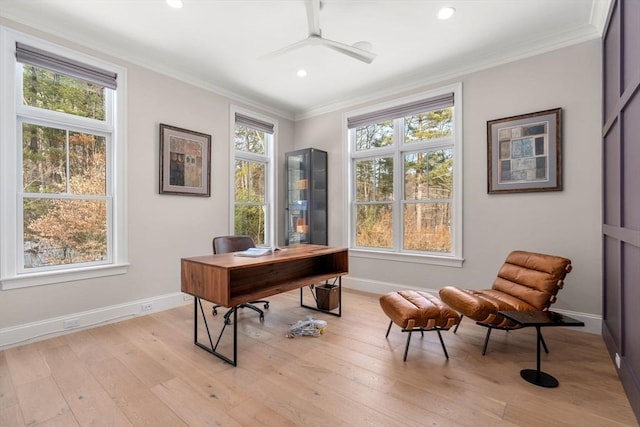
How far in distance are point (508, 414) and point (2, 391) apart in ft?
10.3

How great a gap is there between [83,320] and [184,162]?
1962mm

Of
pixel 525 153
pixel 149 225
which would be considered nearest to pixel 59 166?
pixel 149 225

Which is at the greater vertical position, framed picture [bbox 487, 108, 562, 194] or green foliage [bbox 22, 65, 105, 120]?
green foliage [bbox 22, 65, 105, 120]

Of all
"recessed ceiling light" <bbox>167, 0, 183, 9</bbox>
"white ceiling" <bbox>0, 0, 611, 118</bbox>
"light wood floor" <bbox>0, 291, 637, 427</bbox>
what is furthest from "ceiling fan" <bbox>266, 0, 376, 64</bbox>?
"light wood floor" <bbox>0, 291, 637, 427</bbox>

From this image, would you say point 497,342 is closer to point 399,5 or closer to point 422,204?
point 422,204

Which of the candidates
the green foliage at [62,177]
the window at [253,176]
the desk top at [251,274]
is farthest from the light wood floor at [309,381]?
the window at [253,176]

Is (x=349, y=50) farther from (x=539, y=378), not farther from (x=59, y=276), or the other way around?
(x=59, y=276)

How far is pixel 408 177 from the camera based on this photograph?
412cm

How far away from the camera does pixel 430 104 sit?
12.5 feet

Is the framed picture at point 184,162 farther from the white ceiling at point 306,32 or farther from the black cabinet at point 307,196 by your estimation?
the black cabinet at point 307,196

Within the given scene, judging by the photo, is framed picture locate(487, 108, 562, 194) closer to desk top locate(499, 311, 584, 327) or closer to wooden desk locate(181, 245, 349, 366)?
desk top locate(499, 311, 584, 327)

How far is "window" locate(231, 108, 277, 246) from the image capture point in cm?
445

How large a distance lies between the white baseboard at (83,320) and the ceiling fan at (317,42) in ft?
9.70

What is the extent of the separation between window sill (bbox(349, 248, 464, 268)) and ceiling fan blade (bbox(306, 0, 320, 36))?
9.24ft
